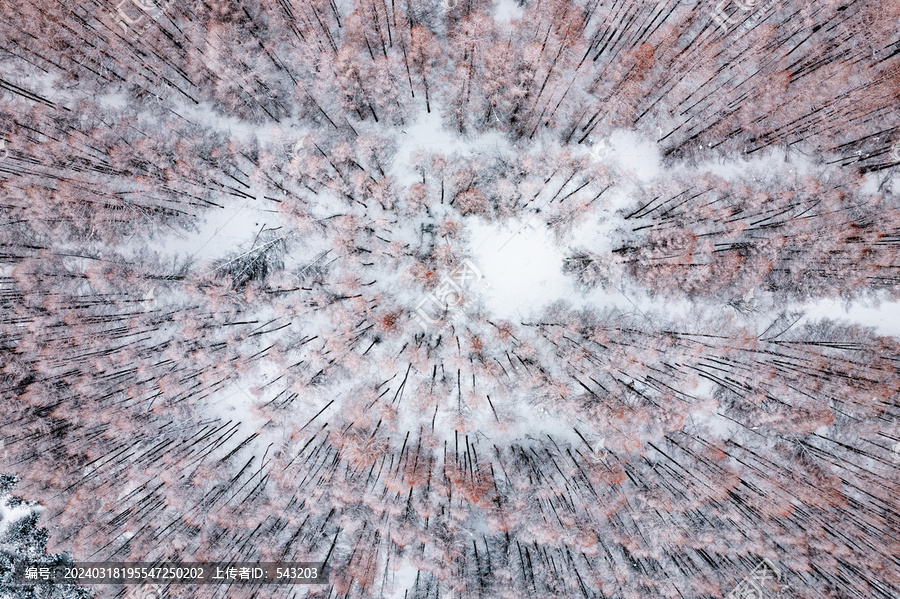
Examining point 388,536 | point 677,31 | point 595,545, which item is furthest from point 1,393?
point 677,31

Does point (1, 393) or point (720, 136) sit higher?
point (720, 136)

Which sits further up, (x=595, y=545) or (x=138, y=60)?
(x=138, y=60)

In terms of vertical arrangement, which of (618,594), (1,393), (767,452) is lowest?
(618,594)

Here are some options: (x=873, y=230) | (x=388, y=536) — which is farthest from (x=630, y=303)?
(x=388, y=536)

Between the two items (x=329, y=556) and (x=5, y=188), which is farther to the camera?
(x=329, y=556)

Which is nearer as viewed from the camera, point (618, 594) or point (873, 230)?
point (873, 230)

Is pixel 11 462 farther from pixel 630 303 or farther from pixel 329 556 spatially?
pixel 630 303

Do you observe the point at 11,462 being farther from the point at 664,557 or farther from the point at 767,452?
the point at 767,452
